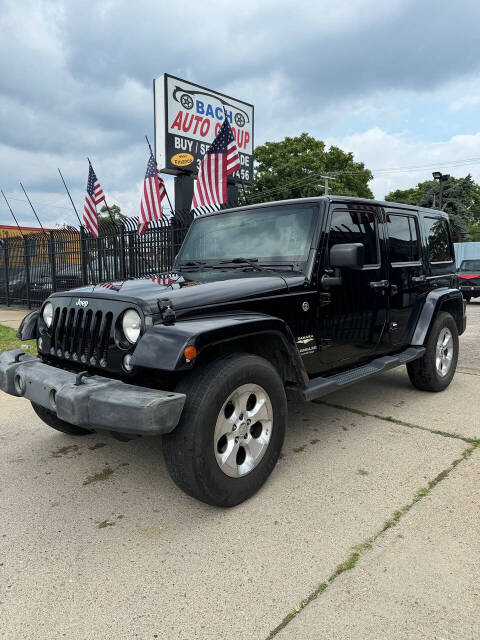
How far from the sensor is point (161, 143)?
37.5 feet

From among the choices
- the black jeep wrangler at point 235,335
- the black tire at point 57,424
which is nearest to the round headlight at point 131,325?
the black jeep wrangler at point 235,335

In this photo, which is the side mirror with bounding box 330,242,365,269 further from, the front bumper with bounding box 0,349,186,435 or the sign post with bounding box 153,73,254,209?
the sign post with bounding box 153,73,254,209

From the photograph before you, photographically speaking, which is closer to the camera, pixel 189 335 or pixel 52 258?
pixel 189 335

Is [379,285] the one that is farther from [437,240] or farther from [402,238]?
[437,240]

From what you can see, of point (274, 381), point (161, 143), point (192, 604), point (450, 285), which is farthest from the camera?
point (161, 143)

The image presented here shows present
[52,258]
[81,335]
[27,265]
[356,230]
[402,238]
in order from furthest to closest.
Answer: [27,265] < [52,258] < [402,238] < [356,230] < [81,335]

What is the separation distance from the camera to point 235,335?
2.64 metres

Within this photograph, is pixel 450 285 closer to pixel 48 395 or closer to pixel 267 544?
pixel 267 544

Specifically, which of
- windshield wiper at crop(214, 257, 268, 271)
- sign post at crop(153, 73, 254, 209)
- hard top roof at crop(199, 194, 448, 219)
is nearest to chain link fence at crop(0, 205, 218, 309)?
sign post at crop(153, 73, 254, 209)

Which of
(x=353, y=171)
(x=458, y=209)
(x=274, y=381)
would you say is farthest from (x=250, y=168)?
(x=458, y=209)

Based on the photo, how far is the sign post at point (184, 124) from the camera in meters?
11.3

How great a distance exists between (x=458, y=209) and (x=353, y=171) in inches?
412

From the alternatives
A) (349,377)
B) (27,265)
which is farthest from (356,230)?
(27,265)

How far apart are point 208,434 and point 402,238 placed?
3008 millimetres
